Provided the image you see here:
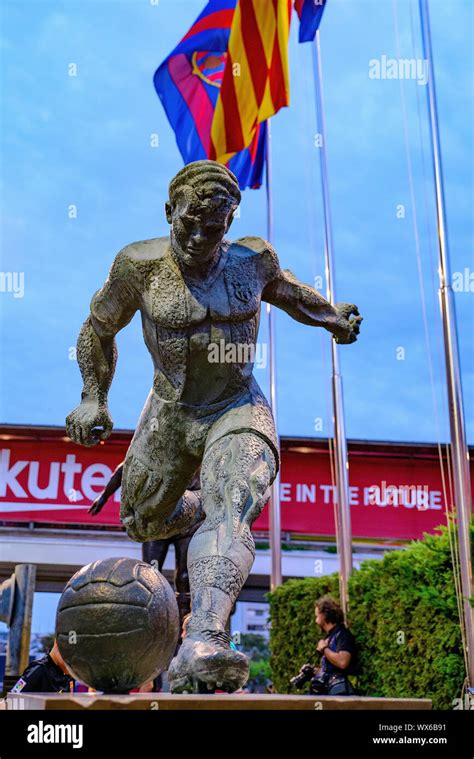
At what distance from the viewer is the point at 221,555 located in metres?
3.03

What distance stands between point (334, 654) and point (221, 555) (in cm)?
449

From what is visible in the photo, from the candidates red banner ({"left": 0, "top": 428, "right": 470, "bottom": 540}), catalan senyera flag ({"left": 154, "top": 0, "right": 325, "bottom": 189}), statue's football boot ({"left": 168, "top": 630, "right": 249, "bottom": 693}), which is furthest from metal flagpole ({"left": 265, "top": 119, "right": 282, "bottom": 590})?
statue's football boot ({"left": 168, "top": 630, "right": 249, "bottom": 693})

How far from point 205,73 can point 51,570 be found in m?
7.98

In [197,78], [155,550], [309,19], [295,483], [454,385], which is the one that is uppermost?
[197,78]

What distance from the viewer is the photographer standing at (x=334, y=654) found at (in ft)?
22.2

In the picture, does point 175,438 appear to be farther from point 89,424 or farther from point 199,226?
point 199,226

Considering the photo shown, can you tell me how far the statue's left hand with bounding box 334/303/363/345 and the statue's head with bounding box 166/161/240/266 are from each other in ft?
2.86

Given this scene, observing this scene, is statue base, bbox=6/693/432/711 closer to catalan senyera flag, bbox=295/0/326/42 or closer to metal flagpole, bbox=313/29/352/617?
metal flagpole, bbox=313/29/352/617

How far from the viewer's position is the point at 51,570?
14016 millimetres

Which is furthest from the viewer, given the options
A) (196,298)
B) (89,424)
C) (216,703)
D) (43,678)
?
(43,678)

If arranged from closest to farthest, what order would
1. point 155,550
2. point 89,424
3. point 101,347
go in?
point 89,424, point 101,347, point 155,550

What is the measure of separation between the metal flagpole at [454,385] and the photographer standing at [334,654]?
1.38 meters

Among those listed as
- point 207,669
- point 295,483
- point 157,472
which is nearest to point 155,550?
point 157,472

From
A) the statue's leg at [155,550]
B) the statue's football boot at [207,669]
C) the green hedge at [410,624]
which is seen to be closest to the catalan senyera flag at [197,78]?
the green hedge at [410,624]
